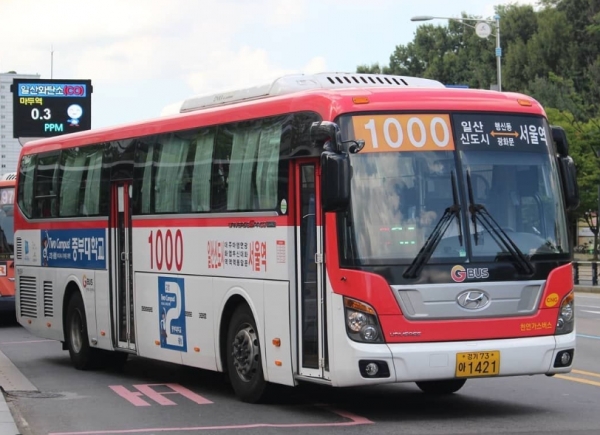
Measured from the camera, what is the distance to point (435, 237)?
1106 centimetres

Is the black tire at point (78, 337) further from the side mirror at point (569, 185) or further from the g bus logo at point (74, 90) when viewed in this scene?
the g bus logo at point (74, 90)

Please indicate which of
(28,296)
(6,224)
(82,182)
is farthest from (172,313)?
(6,224)

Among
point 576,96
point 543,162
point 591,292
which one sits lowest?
point 591,292

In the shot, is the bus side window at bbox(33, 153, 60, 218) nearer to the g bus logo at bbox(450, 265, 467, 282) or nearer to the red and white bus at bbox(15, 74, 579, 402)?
the red and white bus at bbox(15, 74, 579, 402)

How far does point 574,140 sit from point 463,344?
45.4 m

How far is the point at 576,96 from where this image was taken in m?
71.6

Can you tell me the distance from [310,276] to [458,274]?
4.73 ft

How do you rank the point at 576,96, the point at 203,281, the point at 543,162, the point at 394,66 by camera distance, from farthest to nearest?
the point at 394,66 < the point at 576,96 < the point at 203,281 < the point at 543,162

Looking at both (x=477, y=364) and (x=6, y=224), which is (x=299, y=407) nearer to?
(x=477, y=364)

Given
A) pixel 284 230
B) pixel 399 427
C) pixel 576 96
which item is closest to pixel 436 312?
pixel 399 427

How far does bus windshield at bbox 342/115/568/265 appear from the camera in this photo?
11070mm

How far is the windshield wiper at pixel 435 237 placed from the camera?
431 inches

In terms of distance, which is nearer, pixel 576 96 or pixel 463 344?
pixel 463 344

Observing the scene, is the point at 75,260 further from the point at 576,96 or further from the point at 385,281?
the point at 576,96
